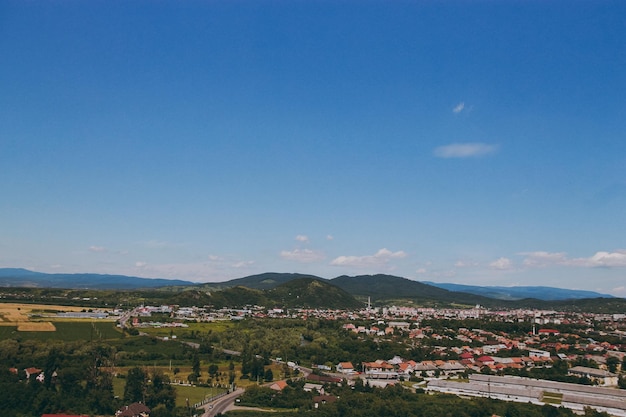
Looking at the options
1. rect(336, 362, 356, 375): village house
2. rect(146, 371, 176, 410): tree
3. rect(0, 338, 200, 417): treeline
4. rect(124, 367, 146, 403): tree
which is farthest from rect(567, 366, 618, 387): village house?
rect(124, 367, 146, 403): tree

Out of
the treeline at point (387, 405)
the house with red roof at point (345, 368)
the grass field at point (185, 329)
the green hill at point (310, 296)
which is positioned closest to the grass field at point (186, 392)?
the treeline at point (387, 405)

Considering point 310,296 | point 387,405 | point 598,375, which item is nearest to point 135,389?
point 387,405

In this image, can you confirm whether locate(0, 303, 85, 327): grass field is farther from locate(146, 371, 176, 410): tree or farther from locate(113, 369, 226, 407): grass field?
locate(146, 371, 176, 410): tree

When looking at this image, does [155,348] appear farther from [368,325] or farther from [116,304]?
[116,304]

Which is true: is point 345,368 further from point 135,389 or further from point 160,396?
point 135,389

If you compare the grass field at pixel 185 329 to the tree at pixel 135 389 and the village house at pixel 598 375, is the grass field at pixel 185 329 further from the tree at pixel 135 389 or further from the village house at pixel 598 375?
the village house at pixel 598 375

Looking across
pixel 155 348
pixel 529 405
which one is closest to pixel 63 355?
pixel 155 348

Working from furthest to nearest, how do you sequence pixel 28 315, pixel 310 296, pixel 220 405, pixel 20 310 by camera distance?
pixel 310 296 → pixel 20 310 → pixel 28 315 → pixel 220 405
